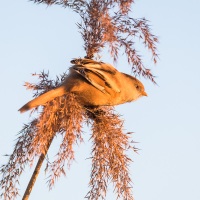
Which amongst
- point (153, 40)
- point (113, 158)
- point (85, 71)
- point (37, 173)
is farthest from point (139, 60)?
point (37, 173)

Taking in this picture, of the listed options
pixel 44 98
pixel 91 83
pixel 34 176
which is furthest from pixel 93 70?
pixel 34 176

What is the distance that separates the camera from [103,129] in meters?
3.92

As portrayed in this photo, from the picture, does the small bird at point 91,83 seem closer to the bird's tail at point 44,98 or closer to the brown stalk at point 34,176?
the bird's tail at point 44,98

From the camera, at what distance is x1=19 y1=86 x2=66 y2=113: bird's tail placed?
3.69 metres

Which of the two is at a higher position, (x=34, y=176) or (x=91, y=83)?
(x=91, y=83)

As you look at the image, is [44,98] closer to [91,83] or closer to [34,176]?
[91,83]

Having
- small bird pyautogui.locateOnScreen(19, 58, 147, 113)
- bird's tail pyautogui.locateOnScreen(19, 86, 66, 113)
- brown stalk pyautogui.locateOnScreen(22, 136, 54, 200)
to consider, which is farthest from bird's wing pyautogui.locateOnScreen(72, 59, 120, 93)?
brown stalk pyautogui.locateOnScreen(22, 136, 54, 200)

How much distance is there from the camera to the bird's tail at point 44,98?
3686 mm

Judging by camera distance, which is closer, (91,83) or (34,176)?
(34,176)

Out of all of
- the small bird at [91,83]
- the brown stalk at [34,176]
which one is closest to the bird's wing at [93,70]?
the small bird at [91,83]

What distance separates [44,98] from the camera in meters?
3.73

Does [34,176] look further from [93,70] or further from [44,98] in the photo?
[93,70]

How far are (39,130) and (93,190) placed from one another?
534 mm

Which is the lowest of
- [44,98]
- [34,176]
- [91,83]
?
[34,176]
